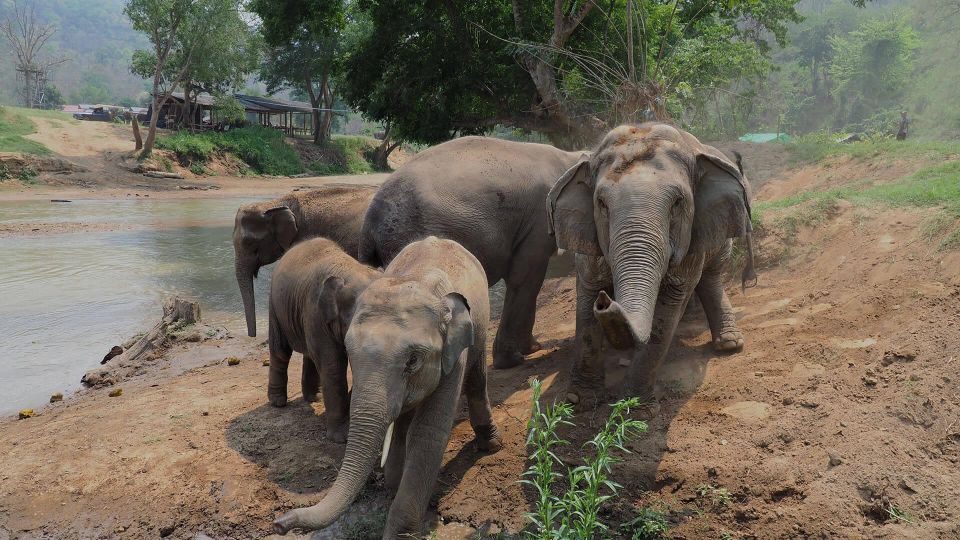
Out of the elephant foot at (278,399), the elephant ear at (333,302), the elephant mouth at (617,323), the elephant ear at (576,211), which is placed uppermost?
the elephant ear at (576,211)

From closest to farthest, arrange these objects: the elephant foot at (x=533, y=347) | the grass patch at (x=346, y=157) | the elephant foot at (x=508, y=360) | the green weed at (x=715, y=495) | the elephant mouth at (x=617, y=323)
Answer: the elephant mouth at (x=617, y=323)
the green weed at (x=715, y=495)
the elephant foot at (x=508, y=360)
the elephant foot at (x=533, y=347)
the grass patch at (x=346, y=157)

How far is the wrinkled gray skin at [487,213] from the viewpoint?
22.8 ft

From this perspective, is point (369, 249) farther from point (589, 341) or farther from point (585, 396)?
point (585, 396)

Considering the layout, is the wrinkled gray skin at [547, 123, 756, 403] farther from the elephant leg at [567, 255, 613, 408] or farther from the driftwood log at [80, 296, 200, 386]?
the driftwood log at [80, 296, 200, 386]

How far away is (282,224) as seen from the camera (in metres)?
8.52

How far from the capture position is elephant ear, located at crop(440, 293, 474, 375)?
4578mm

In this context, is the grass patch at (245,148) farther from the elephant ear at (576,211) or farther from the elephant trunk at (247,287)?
the elephant ear at (576,211)

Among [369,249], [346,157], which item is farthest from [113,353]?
[346,157]

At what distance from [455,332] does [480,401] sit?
1098 mm

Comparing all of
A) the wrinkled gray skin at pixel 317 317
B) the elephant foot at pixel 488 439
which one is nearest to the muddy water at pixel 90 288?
the wrinkled gray skin at pixel 317 317

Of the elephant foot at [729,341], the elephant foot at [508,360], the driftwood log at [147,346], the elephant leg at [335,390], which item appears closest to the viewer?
the elephant leg at [335,390]

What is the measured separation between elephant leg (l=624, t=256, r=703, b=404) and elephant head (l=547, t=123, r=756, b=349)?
0.61ft

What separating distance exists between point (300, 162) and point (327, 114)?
592cm

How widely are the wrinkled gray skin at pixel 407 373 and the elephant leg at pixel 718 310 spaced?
2543 millimetres
